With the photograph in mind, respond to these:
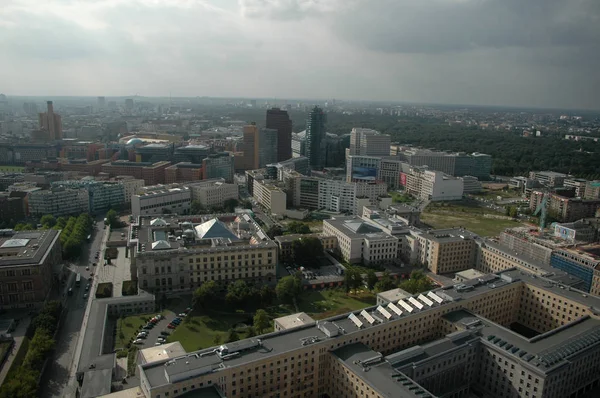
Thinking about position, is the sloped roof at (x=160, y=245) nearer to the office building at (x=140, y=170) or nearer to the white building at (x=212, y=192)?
the white building at (x=212, y=192)

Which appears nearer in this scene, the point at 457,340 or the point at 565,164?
the point at 457,340

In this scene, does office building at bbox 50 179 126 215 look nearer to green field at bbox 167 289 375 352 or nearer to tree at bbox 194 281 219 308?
tree at bbox 194 281 219 308

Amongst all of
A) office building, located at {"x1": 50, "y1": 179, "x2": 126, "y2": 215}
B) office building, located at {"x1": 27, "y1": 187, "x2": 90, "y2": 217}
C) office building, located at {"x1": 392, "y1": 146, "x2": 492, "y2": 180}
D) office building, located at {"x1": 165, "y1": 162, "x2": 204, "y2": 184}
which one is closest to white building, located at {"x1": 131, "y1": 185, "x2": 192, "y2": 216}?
office building, located at {"x1": 50, "y1": 179, "x2": 126, "y2": 215}

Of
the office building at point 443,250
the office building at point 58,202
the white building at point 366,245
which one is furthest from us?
the office building at point 58,202

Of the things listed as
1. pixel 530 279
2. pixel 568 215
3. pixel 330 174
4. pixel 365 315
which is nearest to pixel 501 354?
pixel 365 315

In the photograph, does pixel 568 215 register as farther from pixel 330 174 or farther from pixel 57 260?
pixel 57 260

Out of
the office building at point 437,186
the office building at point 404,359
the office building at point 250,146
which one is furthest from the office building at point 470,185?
the office building at point 404,359

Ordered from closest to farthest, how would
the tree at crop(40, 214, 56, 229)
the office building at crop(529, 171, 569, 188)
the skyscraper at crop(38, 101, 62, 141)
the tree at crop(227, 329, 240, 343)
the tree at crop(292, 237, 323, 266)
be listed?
the tree at crop(227, 329, 240, 343) → the tree at crop(292, 237, 323, 266) → the tree at crop(40, 214, 56, 229) → the office building at crop(529, 171, 569, 188) → the skyscraper at crop(38, 101, 62, 141)
